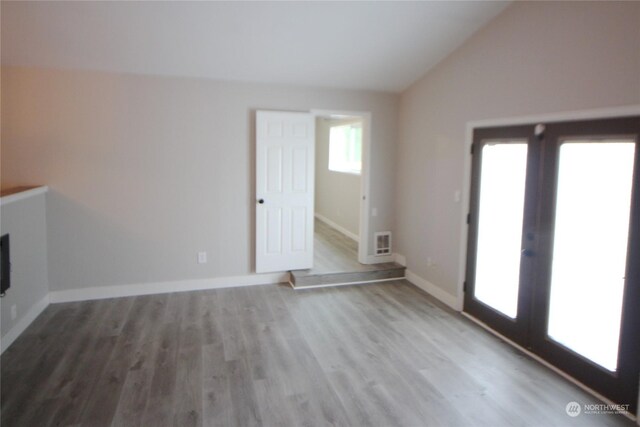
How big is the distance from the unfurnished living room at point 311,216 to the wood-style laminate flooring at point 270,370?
23mm

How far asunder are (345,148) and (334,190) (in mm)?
854

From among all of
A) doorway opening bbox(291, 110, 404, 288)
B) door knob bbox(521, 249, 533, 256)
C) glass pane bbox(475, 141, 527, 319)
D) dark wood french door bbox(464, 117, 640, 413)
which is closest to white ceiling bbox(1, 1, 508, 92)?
doorway opening bbox(291, 110, 404, 288)

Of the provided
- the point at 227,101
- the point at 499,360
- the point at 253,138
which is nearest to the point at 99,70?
the point at 227,101

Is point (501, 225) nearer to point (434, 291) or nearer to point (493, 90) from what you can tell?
point (493, 90)

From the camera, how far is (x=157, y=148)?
4.63 meters

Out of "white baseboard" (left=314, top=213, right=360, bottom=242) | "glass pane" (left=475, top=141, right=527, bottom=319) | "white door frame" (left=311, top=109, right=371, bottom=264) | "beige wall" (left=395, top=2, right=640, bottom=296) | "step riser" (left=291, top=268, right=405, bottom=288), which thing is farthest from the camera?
"white baseboard" (left=314, top=213, right=360, bottom=242)

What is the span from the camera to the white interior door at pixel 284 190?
16.3 feet

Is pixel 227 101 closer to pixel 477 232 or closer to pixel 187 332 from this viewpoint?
pixel 187 332

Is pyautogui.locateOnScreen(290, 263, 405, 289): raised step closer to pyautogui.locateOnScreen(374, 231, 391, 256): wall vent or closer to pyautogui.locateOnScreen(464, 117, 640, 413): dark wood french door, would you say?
pyautogui.locateOnScreen(374, 231, 391, 256): wall vent

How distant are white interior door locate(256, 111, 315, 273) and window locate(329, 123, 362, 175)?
218cm

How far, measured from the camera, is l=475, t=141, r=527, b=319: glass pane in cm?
362

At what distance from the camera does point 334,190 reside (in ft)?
27.0

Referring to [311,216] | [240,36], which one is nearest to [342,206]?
[311,216]

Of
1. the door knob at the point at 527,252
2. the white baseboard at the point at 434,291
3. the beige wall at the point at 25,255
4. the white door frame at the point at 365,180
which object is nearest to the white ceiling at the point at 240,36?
the white door frame at the point at 365,180
